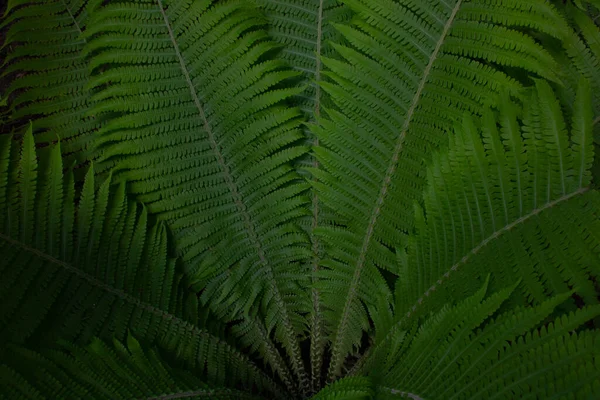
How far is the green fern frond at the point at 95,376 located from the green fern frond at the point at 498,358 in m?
0.68

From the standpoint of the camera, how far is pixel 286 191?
1938 millimetres

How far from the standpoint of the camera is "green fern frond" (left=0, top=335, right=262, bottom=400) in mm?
1371

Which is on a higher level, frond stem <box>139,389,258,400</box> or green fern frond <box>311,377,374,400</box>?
frond stem <box>139,389,258,400</box>

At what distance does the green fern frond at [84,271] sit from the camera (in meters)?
1.61

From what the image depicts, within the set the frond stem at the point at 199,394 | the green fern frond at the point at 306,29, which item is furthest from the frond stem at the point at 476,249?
the green fern frond at the point at 306,29

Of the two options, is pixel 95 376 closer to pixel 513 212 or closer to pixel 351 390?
pixel 351 390

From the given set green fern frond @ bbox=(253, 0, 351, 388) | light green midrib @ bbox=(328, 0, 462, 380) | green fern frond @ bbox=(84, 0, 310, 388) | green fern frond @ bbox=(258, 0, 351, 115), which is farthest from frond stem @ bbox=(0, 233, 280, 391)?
green fern frond @ bbox=(258, 0, 351, 115)

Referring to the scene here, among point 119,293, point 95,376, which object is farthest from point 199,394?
point 119,293

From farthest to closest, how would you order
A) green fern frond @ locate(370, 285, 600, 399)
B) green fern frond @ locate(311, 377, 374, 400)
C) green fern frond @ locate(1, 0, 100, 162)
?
1. green fern frond @ locate(1, 0, 100, 162)
2. green fern frond @ locate(311, 377, 374, 400)
3. green fern frond @ locate(370, 285, 600, 399)

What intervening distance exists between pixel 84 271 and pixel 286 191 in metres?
0.82

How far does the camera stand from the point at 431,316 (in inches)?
59.3

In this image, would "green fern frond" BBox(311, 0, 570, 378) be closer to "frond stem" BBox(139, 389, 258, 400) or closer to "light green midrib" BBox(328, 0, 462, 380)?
"light green midrib" BBox(328, 0, 462, 380)

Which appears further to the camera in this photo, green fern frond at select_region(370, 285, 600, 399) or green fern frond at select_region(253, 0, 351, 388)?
green fern frond at select_region(253, 0, 351, 388)

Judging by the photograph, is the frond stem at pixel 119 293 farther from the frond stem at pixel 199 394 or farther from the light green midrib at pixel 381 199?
the light green midrib at pixel 381 199
